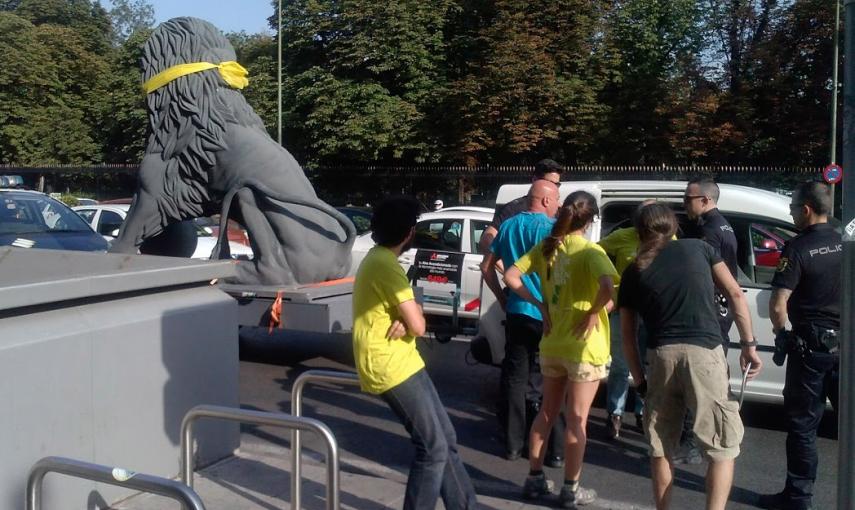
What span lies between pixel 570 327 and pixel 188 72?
492 cm

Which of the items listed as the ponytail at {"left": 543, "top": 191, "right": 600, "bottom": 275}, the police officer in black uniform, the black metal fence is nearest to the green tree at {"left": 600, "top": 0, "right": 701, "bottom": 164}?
the black metal fence

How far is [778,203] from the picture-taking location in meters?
7.29

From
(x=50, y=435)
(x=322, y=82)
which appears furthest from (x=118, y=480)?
(x=322, y=82)

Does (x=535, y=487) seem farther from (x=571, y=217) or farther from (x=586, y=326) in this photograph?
(x=571, y=217)

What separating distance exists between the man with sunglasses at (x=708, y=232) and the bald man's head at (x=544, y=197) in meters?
0.98

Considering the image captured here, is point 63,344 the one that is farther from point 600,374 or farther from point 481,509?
point 600,374

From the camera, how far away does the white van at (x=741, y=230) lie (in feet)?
22.8

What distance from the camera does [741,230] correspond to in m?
7.45

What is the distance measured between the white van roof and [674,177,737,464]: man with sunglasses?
3.00 feet

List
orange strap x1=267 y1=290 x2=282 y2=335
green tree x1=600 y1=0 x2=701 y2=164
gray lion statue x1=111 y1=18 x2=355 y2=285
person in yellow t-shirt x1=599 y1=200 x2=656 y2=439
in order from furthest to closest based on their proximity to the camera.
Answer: green tree x1=600 y1=0 x2=701 y2=164, gray lion statue x1=111 y1=18 x2=355 y2=285, orange strap x1=267 y1=290 x2=282 y2=335, person in yellow t-shirt x1=599 y1=200 x2=656 y2=439

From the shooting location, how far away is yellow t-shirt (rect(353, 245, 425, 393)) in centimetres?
438

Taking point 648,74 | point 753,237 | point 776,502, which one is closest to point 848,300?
point 776,502

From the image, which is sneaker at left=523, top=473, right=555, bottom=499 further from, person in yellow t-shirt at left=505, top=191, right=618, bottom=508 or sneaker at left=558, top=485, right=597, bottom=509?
sneaker at left=558, top=485, right=597, bottom=509

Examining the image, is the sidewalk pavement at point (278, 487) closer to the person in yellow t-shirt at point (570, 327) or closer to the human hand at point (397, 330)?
the person in yellow t-shirt at point (570, 327)
